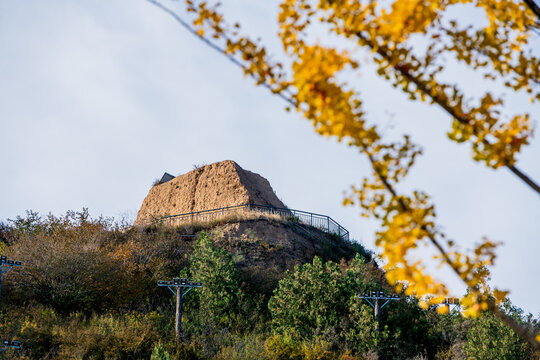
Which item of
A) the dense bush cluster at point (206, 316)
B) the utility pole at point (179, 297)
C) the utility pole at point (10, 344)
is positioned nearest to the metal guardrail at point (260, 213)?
the dense bush cluster at point (206, 316)

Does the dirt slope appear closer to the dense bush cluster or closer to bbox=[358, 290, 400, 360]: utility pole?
the dense bush cluster

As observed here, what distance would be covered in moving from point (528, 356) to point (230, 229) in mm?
15948

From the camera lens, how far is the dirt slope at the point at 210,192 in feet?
114

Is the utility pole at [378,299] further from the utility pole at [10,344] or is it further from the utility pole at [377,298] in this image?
the utility pole at [10,344]

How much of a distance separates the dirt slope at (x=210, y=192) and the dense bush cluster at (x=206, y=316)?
21.9 ft

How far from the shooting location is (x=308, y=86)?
105 inches

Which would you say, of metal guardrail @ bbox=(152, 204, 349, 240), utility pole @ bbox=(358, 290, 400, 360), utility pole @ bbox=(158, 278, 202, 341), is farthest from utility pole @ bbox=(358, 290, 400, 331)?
metal guardrail @ bbox=(152, 204, 349, 240)

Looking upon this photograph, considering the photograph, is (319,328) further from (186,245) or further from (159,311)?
(186,245)

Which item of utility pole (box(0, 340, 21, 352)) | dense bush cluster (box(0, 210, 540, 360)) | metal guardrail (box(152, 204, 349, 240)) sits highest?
metal guardrail (box(152, 204, 349, 240))

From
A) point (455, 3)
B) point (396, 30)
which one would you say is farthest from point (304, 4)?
point (455, 3)

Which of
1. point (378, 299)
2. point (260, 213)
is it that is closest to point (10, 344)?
point (378, 299)

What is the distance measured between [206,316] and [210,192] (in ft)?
43.2

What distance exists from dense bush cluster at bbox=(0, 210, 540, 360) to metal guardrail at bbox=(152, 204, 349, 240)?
5335 millimetres

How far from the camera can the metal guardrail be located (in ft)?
109
